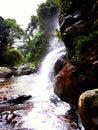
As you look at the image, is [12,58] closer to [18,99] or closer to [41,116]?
[18,99]

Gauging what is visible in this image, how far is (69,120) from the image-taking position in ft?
19.0

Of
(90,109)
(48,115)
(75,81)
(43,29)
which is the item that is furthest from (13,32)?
(90,109)

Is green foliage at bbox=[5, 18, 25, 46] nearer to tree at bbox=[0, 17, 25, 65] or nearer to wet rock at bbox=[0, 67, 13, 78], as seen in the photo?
tree at bbox=[0, 17, 25, 65]

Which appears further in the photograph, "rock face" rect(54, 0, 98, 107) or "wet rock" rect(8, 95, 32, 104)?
"wet rock" rect(8, 95, 32, 104)

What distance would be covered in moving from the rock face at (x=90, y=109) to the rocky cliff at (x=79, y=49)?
1.64 meters

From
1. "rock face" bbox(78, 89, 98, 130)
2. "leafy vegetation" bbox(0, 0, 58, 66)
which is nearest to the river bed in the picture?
"rock face" bbox(78, 89, 98, 130)

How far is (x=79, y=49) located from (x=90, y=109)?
9.68 feet

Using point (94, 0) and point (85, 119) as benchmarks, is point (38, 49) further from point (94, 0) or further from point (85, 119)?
point (85, 119)

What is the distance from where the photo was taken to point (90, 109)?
427 cm

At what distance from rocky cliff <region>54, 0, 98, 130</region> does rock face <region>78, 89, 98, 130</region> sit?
164cm

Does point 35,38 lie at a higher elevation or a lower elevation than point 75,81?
higher

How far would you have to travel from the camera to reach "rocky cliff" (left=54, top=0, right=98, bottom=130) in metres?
6.30

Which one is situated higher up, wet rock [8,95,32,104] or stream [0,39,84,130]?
wet rock [8,95,32,104]

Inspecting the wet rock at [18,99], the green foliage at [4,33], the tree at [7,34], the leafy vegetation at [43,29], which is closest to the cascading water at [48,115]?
the wet rock at [18,99]
